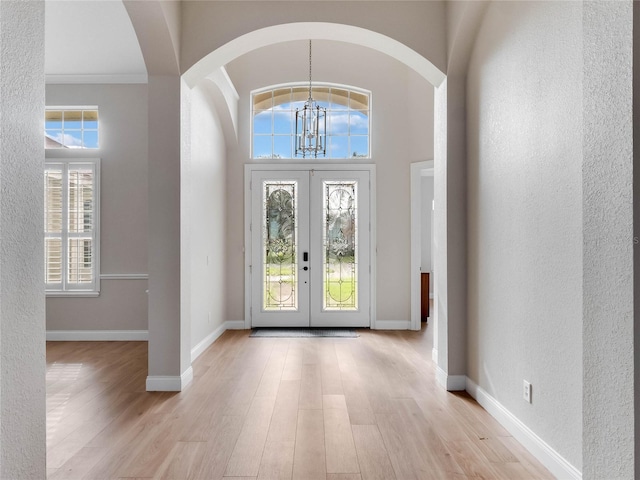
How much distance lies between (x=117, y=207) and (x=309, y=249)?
2.52 metres

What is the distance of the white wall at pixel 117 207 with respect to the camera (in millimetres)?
5156

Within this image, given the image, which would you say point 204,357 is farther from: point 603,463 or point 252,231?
point 603,463

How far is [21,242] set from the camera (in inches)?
52.3

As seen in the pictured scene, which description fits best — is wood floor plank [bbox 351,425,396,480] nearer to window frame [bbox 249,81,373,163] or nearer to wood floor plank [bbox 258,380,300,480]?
wood floor plank [bbox 258,380,300,480]

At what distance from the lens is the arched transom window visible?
595 cm

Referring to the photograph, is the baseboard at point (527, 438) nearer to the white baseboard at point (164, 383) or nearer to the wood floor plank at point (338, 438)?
the wood floor plank at point (338, 438)

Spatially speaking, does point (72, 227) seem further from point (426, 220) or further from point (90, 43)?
point (426, 220)

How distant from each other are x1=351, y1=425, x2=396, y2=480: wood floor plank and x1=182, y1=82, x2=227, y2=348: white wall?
7.57ft

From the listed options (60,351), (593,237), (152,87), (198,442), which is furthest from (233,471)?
(60,351)

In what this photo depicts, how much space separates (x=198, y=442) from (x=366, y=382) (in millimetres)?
1577

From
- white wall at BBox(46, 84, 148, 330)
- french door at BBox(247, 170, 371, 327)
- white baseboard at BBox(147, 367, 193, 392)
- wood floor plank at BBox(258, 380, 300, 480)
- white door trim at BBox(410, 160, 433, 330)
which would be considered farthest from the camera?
french door at BBox(247, 170, 371, 327)

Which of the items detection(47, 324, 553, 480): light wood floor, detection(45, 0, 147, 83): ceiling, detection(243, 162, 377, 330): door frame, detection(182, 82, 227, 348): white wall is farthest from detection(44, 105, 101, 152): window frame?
detection(47, 324, 553, 480): light wood floor

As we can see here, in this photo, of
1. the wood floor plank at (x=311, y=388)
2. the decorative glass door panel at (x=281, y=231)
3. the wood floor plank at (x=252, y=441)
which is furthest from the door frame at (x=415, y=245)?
the wood floor plank at (x=252, y=441)

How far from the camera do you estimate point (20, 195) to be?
1324 mm
